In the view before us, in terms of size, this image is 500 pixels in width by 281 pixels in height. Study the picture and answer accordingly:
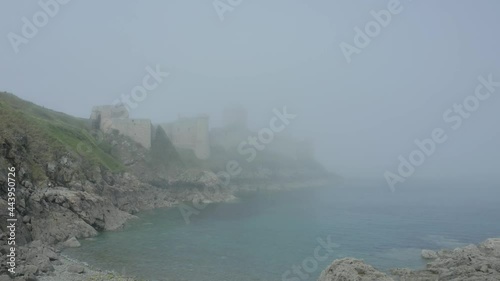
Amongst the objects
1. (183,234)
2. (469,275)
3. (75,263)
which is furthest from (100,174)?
(469,275)

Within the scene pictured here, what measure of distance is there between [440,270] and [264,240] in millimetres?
17288

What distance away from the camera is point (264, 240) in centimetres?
3884

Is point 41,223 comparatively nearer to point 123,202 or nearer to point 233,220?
point 123,202

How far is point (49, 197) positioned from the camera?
34.5 meters

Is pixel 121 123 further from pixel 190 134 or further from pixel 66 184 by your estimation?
pixel 66 184

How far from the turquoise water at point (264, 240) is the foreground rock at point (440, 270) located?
9.15ft

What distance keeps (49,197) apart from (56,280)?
15.3 metres

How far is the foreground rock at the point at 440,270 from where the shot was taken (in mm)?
21219

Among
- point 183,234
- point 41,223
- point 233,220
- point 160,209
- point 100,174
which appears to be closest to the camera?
point 41,223

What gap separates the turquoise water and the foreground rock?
2.79 m

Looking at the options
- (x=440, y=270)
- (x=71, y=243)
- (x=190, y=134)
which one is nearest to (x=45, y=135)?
(x=71, y=243)

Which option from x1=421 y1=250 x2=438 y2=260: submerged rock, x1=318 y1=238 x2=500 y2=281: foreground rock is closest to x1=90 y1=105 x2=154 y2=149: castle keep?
x1=421 y1=250 x2=438 y2=260: submerged rock

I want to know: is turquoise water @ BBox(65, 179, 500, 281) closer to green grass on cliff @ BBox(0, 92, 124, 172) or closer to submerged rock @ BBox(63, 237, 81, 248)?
submerged rock @ BBox(63, 237, 81, 248)

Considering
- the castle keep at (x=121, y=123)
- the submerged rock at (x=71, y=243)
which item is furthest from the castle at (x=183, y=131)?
the submerged rock at (x=71, y=243)
